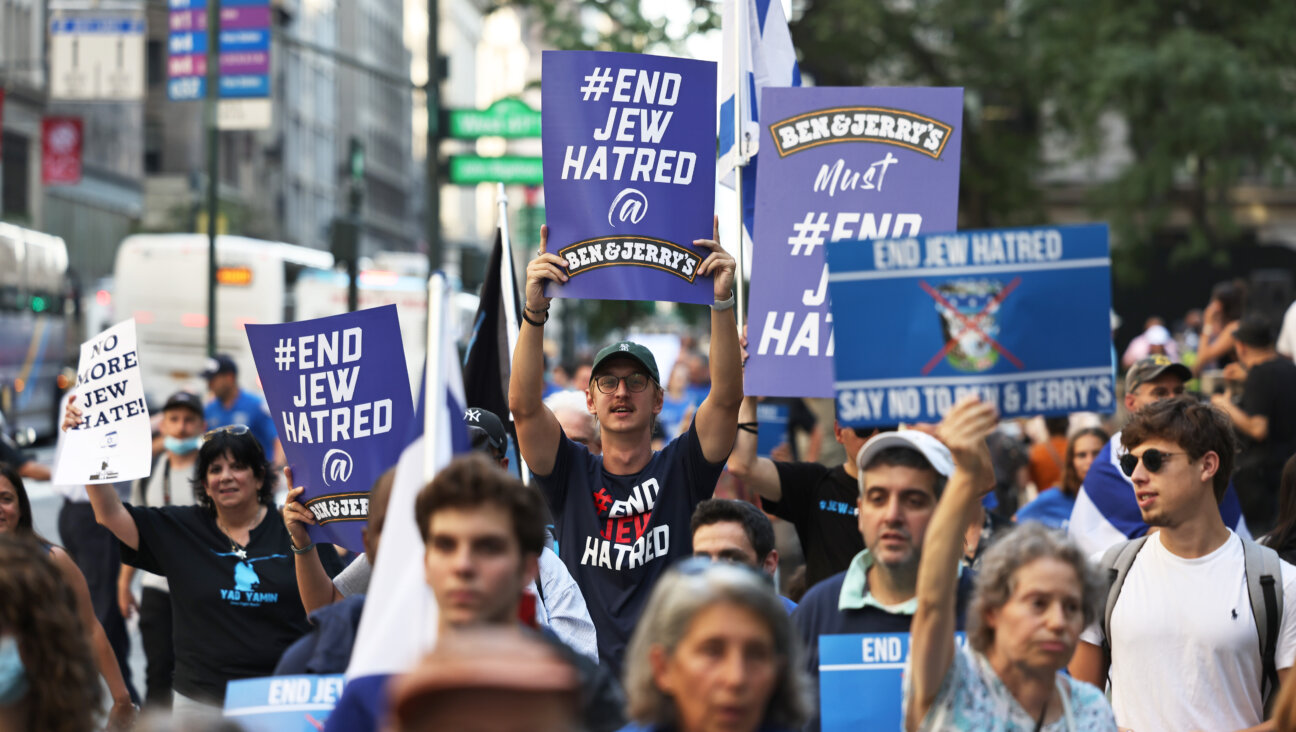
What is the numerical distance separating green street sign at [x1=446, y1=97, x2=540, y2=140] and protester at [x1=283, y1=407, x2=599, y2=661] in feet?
38.8

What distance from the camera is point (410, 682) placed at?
2381 millimetres

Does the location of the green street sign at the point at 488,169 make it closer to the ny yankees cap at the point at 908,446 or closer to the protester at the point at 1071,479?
the protester at the point at 1071,479

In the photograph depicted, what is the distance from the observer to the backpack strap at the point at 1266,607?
5.02 m

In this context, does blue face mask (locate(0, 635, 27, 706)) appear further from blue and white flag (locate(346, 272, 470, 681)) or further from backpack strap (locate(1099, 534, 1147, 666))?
backpack strap (locate(1099, 534, 1147, 666))

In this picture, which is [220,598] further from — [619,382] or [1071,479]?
[1071,479]

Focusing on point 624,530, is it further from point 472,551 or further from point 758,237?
point 472,551

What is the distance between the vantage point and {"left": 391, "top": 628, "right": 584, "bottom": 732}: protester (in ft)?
7.63

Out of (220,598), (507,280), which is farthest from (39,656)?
(507,280)

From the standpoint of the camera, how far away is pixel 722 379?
616 cm

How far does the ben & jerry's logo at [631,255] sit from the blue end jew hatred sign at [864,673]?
2391 millimetres

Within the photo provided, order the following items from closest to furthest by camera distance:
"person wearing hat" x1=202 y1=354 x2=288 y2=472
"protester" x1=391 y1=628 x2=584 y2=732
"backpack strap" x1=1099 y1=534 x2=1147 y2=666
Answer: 1. "protester" x1=391 y1=628 x2=584 y2=732
2. "backpack strap" x1=1099 y1=534 x2=1147 y2=666
3. "person wearing hat" x1=202 y1=354 x2=288 y2=472

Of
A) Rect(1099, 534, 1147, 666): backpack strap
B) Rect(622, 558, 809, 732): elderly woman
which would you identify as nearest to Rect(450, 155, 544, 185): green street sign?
Rect(1099, 534, 1147, 666): backpack strap

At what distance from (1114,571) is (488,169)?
1360 centimetres

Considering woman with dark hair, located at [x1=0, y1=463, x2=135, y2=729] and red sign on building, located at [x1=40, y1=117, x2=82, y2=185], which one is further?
red sign on building, located at [x1=40, y1=117, x2=82, y2=185]
